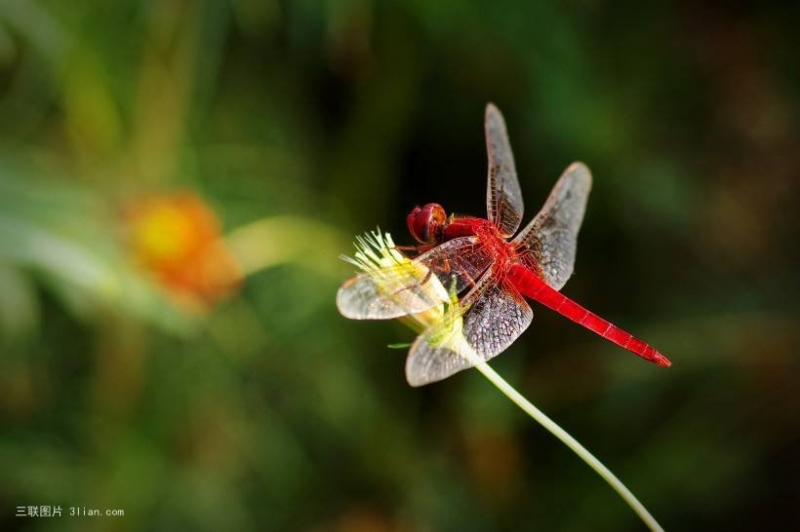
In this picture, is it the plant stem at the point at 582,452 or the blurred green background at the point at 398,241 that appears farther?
the blurred green background at the point at 398,241

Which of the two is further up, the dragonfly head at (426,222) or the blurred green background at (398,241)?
the blurred green background at (398,241)

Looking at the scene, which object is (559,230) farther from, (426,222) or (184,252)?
(184,252)

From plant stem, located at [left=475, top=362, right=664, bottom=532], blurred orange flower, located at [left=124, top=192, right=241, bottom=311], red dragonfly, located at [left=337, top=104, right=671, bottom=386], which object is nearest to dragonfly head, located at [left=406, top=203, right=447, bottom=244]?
red dragonfly, located at [left=337, top=104, right=671, bottom=386]

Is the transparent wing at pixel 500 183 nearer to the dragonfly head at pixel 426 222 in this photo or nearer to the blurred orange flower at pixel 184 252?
the dragonfly head at pixel 426 222

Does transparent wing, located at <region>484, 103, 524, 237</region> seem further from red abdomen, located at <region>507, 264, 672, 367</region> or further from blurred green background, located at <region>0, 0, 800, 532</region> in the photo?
blurred green background, located at <region>0, 0, 800, 532</region>

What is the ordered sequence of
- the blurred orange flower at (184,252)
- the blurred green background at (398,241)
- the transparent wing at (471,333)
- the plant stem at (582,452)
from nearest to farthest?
1. the plant stem at (582,452)
2. the transparent wing at (471,333)
3. the blurred orange flower at (184,252)
4. the blurred green background at (398,241)

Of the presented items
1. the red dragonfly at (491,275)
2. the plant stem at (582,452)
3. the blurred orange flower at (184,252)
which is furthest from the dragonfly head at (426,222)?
the blurred orange flower at (184,252)

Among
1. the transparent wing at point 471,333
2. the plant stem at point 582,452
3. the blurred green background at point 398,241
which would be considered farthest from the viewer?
the blurred green background at point 398,241

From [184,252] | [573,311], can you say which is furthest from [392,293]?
[184,252]
